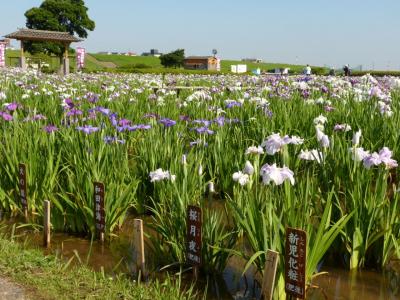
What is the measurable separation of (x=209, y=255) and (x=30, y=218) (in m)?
1.85

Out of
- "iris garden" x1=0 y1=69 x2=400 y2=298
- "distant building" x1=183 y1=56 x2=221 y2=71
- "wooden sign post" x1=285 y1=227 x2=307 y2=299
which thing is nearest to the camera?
"wooden sign post" x1=285 y1=227 x2=307 y2=299

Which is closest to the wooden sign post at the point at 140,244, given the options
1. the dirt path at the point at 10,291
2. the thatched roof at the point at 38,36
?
the dirt path at the point at 10,291

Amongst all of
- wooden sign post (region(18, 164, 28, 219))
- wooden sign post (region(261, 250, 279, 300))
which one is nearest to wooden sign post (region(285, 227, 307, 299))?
wooden sign post (region(261, 250, 279, 300))

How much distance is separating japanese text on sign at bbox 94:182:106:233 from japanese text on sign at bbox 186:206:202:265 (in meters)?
0.80

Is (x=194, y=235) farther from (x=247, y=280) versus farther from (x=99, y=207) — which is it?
(x=99, y=207)

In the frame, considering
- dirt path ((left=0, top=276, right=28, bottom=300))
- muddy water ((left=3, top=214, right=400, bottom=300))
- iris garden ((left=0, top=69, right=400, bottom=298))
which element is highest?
iris garden ((left=0, top=69, right=400, bottom=298))

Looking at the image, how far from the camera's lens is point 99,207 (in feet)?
10.9

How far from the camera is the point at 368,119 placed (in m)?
5.30

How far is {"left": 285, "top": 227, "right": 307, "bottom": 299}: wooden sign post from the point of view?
7.34 ft

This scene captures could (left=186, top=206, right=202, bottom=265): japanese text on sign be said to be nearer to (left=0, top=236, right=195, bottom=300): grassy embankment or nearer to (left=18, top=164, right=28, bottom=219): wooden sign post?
(left=0, top=236, right=195, bottom=300): grassy embankment

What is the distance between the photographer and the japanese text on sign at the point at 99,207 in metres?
3.28

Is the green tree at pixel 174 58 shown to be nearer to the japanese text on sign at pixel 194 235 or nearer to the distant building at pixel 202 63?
the distant building at pixel 202 63

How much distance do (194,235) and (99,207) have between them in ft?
3.00

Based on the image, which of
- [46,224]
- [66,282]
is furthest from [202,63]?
[66,282]
